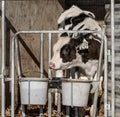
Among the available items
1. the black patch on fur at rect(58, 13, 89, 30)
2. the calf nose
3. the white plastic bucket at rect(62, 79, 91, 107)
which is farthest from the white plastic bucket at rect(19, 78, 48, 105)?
the black patch on fur at rect(58, 13, 89, 30)

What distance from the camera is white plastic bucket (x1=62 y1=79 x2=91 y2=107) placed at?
6.07 meters

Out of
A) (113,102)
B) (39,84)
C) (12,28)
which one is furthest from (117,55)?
(12,28)

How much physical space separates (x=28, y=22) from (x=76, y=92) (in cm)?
245

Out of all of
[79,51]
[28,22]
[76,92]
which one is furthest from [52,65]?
[28,22]

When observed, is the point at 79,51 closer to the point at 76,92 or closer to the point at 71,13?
the point at 76,92

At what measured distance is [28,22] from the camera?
8234 mm

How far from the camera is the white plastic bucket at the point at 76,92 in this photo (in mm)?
6066

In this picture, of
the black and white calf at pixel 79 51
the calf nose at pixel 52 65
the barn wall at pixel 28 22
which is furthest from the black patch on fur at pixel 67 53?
the barn wall at pixel 28 22

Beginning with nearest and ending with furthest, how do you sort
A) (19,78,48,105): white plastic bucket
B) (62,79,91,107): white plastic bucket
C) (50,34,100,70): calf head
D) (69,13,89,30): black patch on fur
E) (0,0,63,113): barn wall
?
(62,79,91,107): white plastic bucket → (19,78,48,105): white plastic bucket → (50,34,100,70): calf head → (0,0,63,113): barn wall → (69,13,89,30): black patch on fur

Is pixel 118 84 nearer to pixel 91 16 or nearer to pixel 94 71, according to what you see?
pixel 94 71

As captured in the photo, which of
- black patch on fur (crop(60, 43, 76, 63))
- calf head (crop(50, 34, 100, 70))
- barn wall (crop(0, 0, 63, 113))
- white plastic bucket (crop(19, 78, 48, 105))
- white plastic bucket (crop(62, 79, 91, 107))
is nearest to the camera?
white plastic bucket (crop(62, 79, 91, 107))

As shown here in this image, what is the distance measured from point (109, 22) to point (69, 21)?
244 centimetres

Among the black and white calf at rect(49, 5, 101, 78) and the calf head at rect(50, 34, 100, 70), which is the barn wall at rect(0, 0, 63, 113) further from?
the calf head at rect(50, 34, 100, 70)

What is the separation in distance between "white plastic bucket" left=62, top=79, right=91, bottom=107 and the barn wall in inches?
75.8
